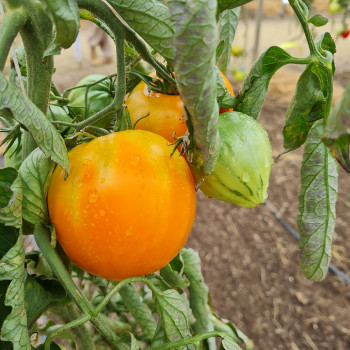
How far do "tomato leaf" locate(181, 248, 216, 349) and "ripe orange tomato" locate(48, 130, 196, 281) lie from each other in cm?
33

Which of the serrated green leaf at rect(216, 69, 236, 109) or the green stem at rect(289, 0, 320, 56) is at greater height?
the green stem at rect(289, 0, 320, 56)

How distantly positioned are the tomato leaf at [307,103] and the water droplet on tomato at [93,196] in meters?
0.29

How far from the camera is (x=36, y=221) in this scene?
54 cm

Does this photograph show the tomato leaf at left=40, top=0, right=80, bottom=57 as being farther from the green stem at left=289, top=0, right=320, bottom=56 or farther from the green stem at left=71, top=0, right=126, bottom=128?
the green stem at left=289, top=0, right=320, bottom=56

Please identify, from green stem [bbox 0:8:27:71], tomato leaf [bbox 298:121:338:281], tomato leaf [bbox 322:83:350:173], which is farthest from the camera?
tomato leaf [bbox 298:121:338:281]

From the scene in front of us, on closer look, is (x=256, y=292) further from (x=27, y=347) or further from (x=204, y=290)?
(x=27, y=347)

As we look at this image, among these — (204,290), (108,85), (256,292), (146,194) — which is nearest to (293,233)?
(256,292)

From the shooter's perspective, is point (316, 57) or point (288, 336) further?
point (288, 336)

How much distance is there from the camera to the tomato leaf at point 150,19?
49cm

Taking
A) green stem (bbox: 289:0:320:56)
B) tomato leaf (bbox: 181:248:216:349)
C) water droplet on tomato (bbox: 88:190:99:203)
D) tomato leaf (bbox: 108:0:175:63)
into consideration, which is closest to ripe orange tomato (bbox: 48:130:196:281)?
Result: water droplet on tomato (bbox: 88:190:99:203)

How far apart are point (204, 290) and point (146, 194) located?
0.44 meters

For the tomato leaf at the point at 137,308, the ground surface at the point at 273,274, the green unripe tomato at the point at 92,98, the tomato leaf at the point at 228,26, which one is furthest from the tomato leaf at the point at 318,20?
the ground surface at the point at 273,274

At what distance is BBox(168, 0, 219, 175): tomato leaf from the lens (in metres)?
0.36

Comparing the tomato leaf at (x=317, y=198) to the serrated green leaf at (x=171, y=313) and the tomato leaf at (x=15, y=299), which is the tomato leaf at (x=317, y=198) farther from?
the tomato leaf at (x=15, y=299)
